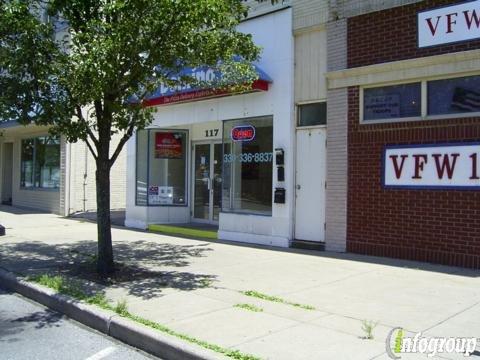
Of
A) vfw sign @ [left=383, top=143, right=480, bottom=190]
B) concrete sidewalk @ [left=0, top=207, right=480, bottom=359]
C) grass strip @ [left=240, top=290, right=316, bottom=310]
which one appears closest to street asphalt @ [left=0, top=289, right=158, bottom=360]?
concrete sidewalk @ [left=0, top=207, right=480, bottom=359]

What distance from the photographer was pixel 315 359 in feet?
15.3

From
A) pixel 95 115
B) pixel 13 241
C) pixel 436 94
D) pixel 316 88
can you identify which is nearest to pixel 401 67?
pixel 436 94

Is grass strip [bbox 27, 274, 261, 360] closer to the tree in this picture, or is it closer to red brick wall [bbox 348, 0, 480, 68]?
the tree

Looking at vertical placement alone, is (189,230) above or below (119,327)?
above

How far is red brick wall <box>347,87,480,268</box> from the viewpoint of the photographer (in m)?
8.64

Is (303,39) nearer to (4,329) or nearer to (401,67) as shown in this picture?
(401,67)

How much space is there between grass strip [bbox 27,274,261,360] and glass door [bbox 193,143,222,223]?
21.8ft

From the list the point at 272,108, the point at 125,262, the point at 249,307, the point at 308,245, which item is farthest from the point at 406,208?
the point at 125,262

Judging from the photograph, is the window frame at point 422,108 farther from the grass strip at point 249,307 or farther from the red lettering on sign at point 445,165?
the grass strip at point 249,307

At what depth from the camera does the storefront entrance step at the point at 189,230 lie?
42.4 feet

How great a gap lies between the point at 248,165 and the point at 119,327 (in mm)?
6872

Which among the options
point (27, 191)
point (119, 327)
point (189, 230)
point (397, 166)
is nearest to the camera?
point (119, 327)

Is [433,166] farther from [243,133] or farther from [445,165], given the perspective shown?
[243,133]

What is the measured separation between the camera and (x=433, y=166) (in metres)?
9.01
